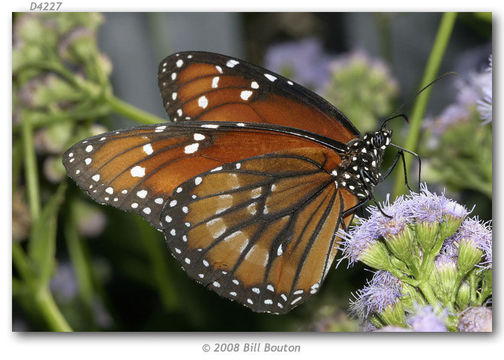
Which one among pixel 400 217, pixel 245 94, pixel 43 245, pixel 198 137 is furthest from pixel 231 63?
pixel 43 245

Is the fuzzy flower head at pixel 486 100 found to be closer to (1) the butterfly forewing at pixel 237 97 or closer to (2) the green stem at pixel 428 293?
(1) the butterfly forewing at pixel 237 97

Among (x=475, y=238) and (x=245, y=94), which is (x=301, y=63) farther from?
(x=475, y=238)

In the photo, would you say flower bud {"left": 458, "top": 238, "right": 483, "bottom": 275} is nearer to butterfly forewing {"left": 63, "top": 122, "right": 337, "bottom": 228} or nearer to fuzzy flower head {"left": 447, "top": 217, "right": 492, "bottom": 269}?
fuzzy flower head {"left": 447, "top": 217, "right": 492, "bottom": 269}

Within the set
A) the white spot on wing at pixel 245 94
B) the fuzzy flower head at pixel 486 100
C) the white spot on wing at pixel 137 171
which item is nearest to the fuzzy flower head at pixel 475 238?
the fuzzy flower head at pixel 486 100

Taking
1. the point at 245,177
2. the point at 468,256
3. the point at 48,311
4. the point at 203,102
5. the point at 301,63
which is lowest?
the point at 48,311

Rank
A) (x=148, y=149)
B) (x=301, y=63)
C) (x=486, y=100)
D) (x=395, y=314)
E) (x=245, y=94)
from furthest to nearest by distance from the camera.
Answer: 1. (x=301, y=63)
2. (x=486, y=100)
3. (x=245, y=94)
4. (x=148, y=149)
5. (x=395, y=314)

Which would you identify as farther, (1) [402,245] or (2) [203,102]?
(2) [203,102]

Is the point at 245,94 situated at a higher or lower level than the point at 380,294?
higher
